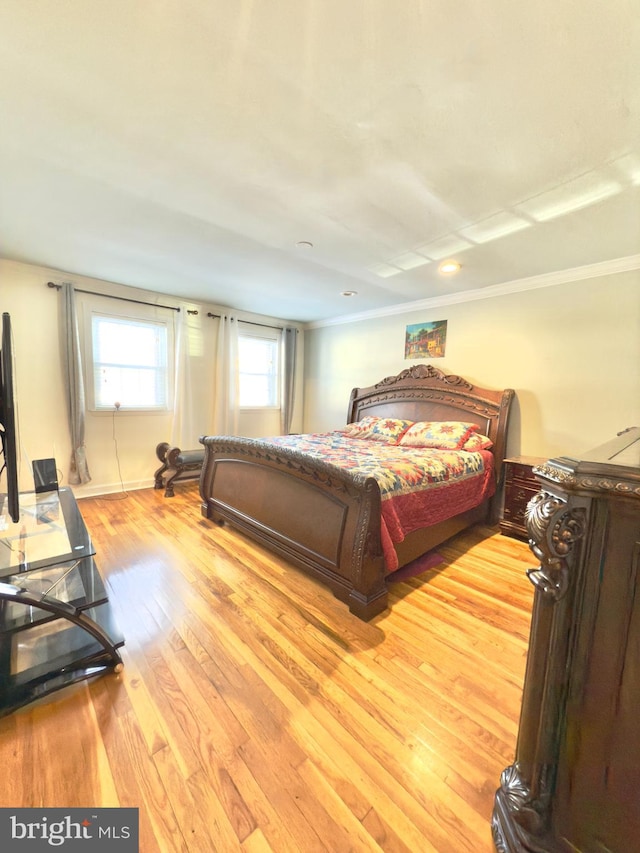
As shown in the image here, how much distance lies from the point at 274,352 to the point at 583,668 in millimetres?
5054

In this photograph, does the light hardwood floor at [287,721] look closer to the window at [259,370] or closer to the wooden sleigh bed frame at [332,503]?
the wooden sleigh bed frame at [332,503]

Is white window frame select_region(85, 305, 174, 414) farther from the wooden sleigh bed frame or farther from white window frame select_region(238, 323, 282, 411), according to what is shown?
the wooden sleigh bed frame

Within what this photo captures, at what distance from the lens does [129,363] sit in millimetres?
3975

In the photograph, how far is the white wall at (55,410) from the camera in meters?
3.26

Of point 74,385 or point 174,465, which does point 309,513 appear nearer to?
point 174,465

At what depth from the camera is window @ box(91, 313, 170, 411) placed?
376 centimetres

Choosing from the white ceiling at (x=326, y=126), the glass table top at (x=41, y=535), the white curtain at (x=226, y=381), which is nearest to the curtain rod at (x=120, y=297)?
the white curtain at (x=226, y=381)

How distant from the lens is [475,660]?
5.18ft

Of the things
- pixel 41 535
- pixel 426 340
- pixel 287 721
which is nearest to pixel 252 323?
pixel 426 340

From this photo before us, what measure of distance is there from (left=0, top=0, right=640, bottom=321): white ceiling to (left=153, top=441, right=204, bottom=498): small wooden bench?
2281mm

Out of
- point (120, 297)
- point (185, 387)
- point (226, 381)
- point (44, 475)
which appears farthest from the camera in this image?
point (226, 381)

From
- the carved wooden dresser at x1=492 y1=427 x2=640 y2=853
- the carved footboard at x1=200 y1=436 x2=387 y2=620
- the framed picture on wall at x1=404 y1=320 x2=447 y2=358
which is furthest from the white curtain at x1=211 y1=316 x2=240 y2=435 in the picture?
the carved wooden dresser at x1=492 y1=427 x2=640 y2=853

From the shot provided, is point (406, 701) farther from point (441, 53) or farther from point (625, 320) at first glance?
point (625, 320)

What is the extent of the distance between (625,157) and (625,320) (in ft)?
5.43
